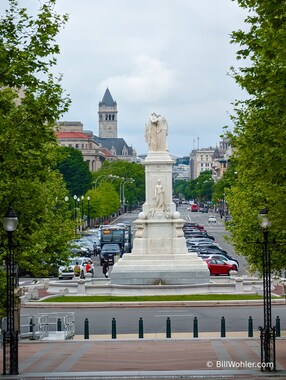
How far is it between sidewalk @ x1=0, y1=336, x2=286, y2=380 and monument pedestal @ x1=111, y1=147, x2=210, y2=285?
1957 centimetres

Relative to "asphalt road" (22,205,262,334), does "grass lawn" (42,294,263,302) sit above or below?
above

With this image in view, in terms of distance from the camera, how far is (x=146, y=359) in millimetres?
29391

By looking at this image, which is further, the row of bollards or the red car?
the red car

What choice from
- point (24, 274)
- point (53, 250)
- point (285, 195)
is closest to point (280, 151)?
point (285, 195)

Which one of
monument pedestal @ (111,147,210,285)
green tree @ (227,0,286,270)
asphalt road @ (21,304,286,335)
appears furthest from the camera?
monument pedestal @ (111,147,210,285)

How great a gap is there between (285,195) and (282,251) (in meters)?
7.93

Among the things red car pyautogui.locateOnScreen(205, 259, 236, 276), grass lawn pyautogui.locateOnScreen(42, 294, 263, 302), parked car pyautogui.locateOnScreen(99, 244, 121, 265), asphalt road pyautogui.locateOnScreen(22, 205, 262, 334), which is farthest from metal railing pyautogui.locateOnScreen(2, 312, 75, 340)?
parked car pyautogui.locateOnScreen(99, 244, 121, 265)

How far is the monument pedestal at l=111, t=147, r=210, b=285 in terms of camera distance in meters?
55.6

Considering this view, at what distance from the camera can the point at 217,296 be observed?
51812 mm

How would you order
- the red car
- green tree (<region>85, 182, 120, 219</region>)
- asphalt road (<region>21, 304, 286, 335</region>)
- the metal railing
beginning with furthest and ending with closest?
green tree (<region>85, 182, 120, 219</region>)
the red car
asphalt road (<region>21, 304, 286, 335</region>)
the metal railing

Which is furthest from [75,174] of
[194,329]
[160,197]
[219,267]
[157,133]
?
[194,329]

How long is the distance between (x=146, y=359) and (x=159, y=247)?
28098mm

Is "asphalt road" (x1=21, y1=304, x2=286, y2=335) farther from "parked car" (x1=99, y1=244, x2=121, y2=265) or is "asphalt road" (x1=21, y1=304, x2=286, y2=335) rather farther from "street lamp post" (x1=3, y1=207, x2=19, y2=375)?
"parked car" (x1=99, y1=244, x2=121, y2=265)

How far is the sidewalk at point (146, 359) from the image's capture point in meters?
26.0
